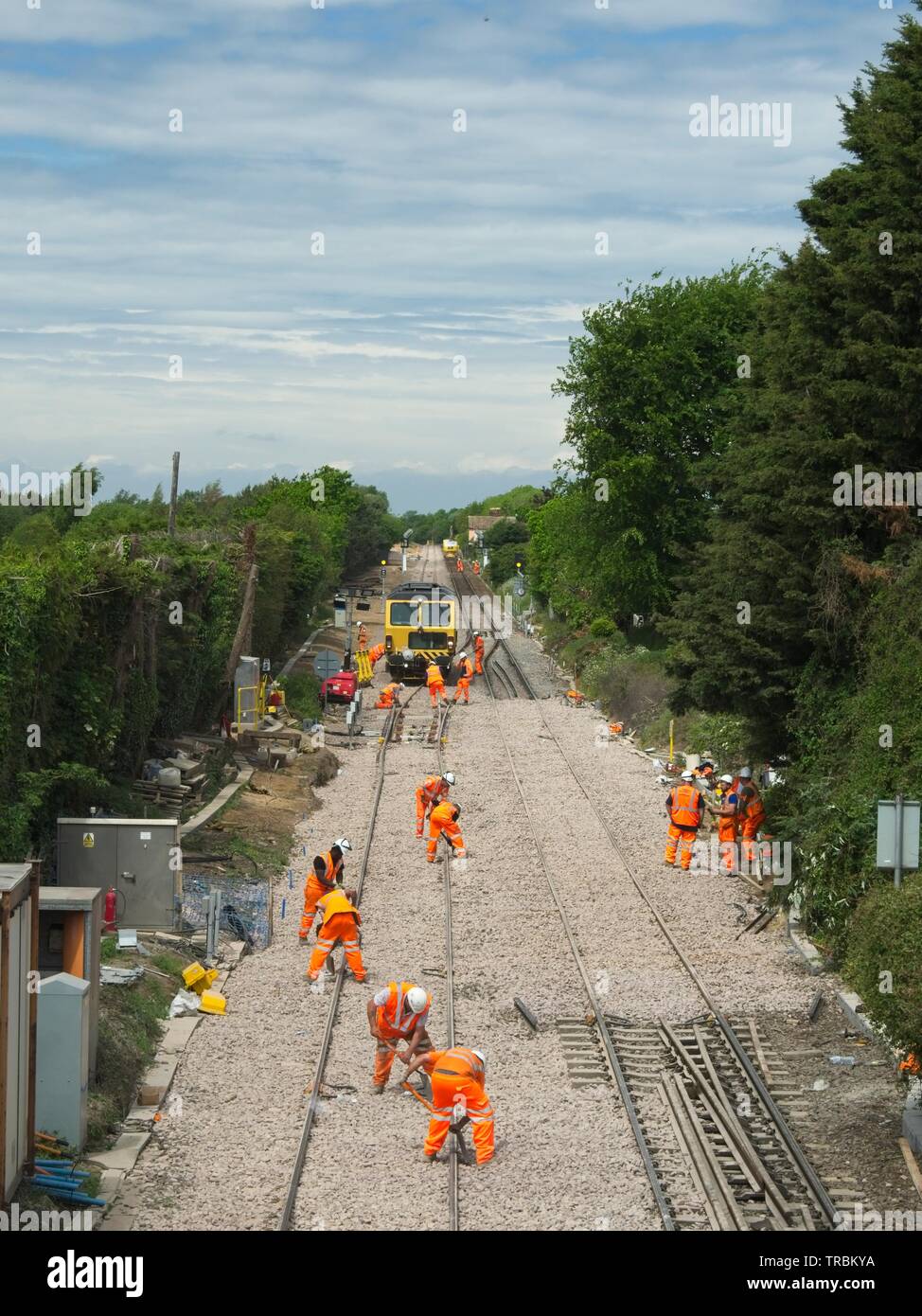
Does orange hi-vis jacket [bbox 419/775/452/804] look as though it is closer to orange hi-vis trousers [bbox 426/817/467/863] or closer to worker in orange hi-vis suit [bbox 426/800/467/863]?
worker in orange hi-vis suit [bbox 426/800/467/863]

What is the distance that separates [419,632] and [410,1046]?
31787 millimetres

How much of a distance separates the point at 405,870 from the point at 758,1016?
24.0ft

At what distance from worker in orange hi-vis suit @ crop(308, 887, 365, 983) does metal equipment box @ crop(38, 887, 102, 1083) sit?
306 centimetres

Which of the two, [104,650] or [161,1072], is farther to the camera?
[104,650]

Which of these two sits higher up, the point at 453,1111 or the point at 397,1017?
the point at 397,1017

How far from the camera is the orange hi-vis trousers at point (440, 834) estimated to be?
68.9ft

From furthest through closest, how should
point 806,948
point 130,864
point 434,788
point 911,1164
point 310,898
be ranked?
point 434,788
point 130,864
point 806,948
point 310,898
point 911,1164

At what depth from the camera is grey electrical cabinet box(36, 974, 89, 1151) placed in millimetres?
11023

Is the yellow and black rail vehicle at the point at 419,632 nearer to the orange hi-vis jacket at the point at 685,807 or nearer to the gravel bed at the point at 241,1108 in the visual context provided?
the orange hi-vis jacket at the point at 685,807

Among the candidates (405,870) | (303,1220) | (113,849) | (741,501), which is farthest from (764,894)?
(303,1220)

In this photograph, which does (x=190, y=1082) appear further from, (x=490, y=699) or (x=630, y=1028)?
(x=490, y=699)

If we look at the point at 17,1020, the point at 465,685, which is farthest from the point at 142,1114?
the point at 465,685

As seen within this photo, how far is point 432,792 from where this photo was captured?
2202 centimetres

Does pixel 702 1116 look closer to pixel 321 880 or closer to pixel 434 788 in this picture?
pixel 321 880
